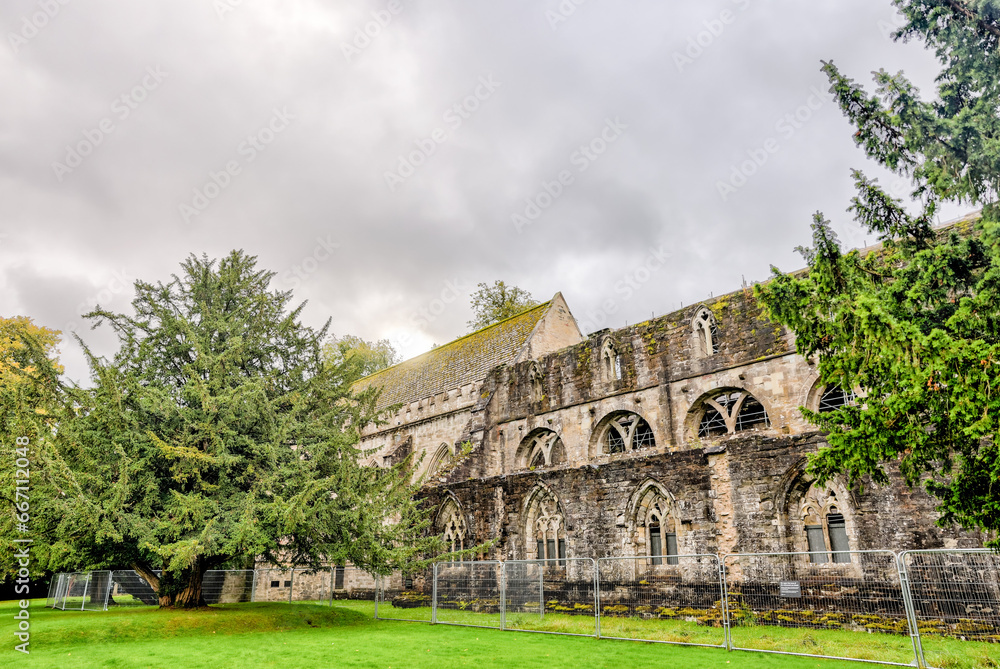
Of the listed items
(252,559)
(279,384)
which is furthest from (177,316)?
(252,559)

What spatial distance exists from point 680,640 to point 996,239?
8.03 m

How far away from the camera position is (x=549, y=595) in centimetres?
1546

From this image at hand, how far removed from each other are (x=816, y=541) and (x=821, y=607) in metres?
2.11

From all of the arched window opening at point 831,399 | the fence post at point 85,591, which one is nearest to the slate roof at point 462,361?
the fence post at point 85,591

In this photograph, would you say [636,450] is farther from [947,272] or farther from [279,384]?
[947,272]

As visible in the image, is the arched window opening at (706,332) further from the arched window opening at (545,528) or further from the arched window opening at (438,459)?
the arched window opening at (438,459)

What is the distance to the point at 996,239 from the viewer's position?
259 inches

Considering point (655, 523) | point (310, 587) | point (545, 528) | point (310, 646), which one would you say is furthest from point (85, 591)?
point (655, 523)

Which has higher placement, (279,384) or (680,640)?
(279,384)

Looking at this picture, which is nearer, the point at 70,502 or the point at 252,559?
the point at 70,502

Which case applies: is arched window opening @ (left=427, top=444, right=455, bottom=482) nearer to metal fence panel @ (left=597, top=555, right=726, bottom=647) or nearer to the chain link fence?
the chain link fence

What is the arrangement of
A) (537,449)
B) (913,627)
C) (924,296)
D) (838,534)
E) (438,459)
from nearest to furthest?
(924,296), (913,627), (838,534), (537,449), (438,459)

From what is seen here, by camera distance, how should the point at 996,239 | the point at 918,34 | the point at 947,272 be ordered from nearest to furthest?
the point at 996,239
the point at 947,272
the point at 918,34

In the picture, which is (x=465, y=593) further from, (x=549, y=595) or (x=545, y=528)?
(x=545, y=528)
